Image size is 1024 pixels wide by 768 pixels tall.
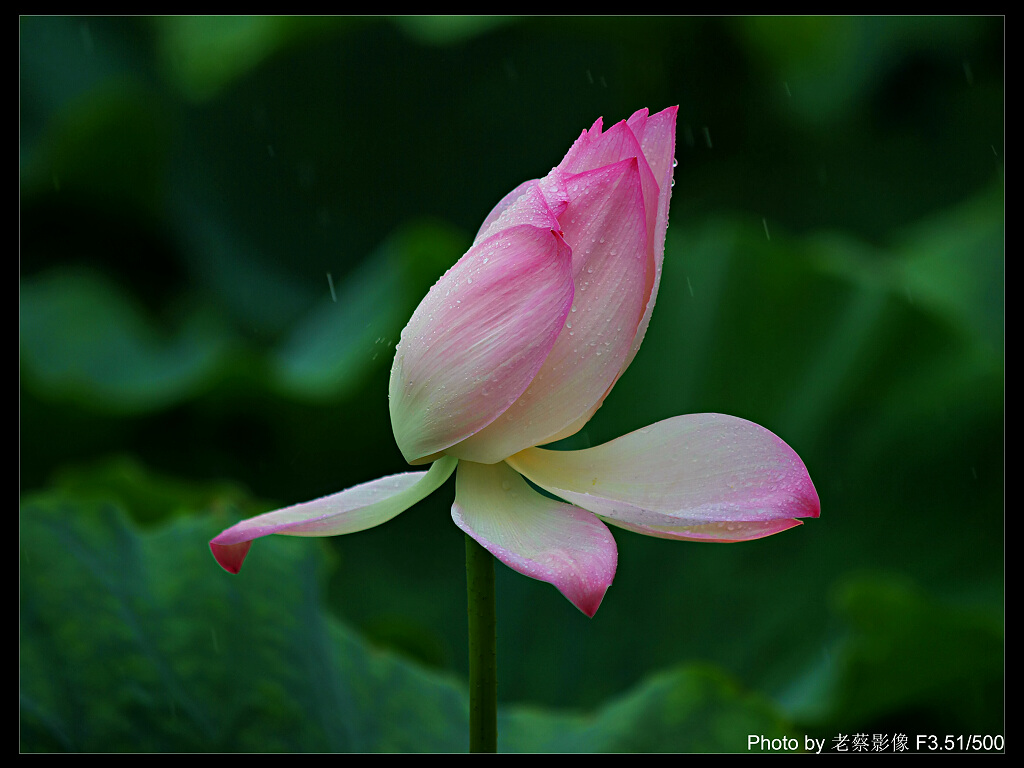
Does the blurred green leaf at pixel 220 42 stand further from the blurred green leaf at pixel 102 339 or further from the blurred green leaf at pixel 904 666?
the blurred green leaf at pixel 904 666

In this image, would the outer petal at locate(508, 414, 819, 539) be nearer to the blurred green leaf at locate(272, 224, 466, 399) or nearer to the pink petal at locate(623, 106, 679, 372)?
the pink petal at locate(623, 106, 679, 372)

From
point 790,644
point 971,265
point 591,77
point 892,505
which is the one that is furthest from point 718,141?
point 790,644

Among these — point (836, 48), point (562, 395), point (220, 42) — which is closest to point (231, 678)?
point (562, 395)

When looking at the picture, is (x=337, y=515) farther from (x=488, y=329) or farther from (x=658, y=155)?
(x=658, y=155)

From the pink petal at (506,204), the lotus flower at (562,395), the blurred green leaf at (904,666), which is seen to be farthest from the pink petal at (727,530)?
the blurred green leaf at (904,666)

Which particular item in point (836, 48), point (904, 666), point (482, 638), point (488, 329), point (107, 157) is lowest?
point (904, 666)

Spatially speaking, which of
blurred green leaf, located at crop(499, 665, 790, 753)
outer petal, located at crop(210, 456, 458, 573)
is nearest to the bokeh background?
blurred green leaf, located at crop(499, 665, 790, 753)

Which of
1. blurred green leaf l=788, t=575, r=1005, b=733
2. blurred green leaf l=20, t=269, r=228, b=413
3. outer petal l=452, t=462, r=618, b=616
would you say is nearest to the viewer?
outer petal l=452, t=462, r=618, b=616
